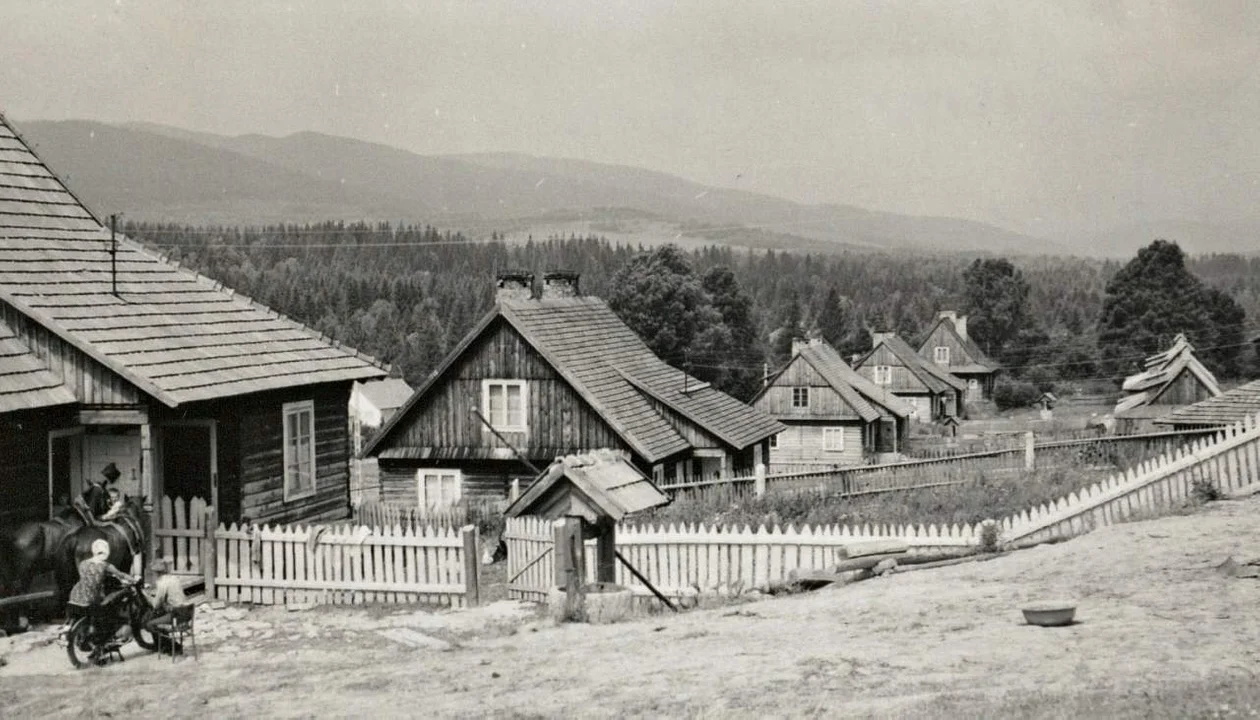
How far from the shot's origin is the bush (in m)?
95.1

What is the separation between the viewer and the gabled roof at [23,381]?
1661 cm

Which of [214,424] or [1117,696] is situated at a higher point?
[214,424]

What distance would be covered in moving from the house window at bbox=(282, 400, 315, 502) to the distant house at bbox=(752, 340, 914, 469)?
41972mm

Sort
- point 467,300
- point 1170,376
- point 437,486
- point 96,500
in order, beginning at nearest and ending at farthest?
1. point 96,500
2. point 437,486
3. point 1170,376
4. point 467,300

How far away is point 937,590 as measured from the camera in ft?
47.2

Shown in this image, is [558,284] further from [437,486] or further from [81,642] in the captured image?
[81,642]

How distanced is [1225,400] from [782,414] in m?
33.4

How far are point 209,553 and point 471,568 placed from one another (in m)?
4.06

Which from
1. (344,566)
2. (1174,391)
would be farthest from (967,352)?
(344,566)

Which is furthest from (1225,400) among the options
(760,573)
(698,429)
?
(760,573)

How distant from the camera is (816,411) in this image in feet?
209

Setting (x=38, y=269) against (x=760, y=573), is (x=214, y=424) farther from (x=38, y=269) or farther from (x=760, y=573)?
(x=760, y=573)

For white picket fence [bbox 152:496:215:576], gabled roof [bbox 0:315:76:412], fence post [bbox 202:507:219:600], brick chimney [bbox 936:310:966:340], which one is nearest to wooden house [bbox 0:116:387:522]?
gabled roof [bbox 0:315:76:412]

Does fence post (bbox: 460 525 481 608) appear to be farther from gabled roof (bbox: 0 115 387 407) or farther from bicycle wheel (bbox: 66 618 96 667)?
bicycle wheel (bbox: 66 618 96 667)
